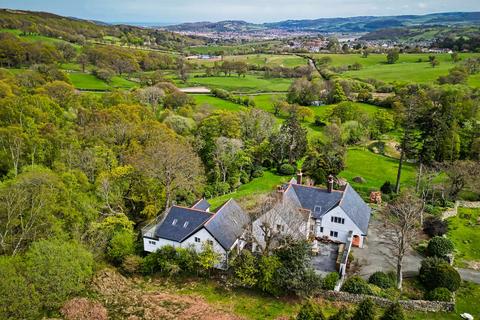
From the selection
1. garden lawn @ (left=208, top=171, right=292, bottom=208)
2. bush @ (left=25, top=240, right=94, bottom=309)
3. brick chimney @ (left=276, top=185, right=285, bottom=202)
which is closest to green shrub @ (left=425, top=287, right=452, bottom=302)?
brick chimney @ (left=276, top=185, right=285, bottom=202)

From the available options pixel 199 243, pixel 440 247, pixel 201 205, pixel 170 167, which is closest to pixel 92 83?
pixel 170 167

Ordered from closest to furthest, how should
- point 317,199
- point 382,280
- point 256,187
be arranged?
point 382,280 < point 317,199 < point 256,187

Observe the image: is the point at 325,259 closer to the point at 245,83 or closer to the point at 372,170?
the point at 372,170

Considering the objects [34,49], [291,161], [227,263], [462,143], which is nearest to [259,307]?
[227,263]

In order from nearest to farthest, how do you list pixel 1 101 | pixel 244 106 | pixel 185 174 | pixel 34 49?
pixel 185 174, pixel 1 101, pixel 244 106, pixel 34 49

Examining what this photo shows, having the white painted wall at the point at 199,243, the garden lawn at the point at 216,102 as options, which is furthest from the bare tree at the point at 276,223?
the garden lawn at the point at 216,102

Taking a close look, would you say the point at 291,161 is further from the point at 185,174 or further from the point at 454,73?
the point at 454,73
